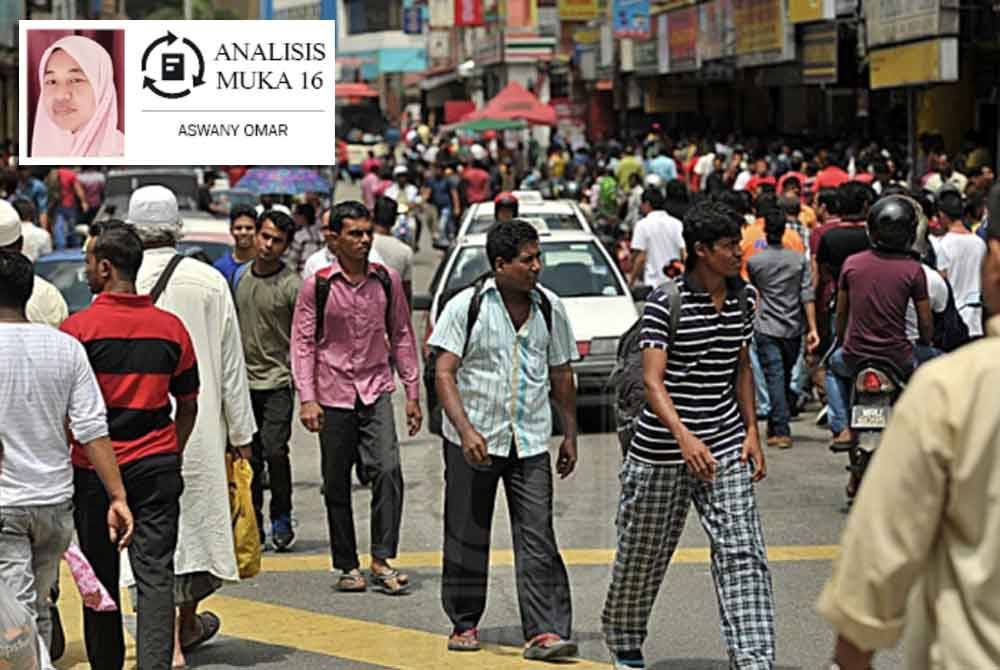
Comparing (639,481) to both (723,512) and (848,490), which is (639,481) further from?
(848,490)

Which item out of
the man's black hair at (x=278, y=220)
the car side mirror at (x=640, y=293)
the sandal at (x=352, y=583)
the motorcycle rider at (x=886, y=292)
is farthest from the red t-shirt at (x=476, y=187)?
the sandal at (x=352, y=583)

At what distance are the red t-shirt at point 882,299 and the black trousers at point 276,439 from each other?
318cm

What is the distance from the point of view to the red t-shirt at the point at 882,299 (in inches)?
421

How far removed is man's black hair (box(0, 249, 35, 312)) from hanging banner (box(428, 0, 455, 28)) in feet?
199

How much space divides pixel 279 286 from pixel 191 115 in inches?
112

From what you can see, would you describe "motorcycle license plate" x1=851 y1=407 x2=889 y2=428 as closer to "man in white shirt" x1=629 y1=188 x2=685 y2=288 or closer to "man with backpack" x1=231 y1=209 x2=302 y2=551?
"man with backpack" x1=231 y1=209 x2=302 y2=551

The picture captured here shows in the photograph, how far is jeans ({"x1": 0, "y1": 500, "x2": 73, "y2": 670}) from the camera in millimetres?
6172

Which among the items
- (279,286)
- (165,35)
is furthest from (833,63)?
(165,35)

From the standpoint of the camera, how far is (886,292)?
35.2 ft

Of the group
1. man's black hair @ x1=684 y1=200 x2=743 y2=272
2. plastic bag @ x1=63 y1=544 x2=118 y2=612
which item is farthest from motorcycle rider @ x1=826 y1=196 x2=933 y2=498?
plastic bag @ x1=63 y1=544 x2=118 y2=612

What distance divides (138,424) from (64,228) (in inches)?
856

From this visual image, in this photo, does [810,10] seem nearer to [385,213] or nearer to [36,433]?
[385,213]

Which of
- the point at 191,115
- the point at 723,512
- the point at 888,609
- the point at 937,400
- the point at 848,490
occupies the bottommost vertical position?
the point at 848,490

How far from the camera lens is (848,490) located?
12.0 metres
